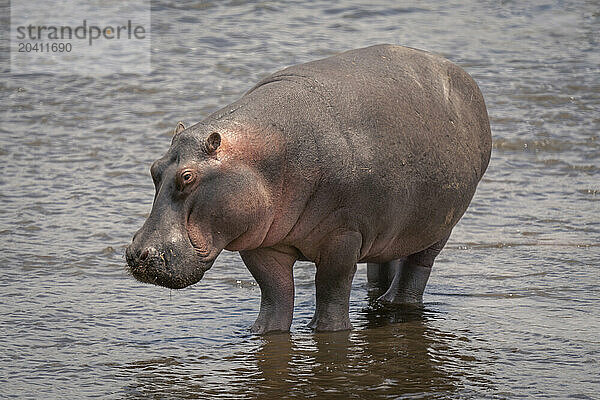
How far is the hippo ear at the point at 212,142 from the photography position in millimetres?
4957

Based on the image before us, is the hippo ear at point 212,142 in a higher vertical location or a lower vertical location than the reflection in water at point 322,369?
higher

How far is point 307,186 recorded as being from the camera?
209 inches

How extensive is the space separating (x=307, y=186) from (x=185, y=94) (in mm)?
6787

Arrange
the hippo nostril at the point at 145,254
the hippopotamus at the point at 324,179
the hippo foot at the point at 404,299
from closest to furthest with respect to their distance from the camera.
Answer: the hippo nostril at the point at 145,254 < the hippopotamus at the point at 324,179 < the hippo foot at the point at 404,299

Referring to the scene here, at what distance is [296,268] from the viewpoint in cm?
726

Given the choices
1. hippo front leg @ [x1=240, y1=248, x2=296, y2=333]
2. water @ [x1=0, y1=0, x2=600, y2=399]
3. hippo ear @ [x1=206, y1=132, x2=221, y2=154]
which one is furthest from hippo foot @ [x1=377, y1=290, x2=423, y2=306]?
hippo ear @ [x1=206, y1=132, x2=221, y2=154]

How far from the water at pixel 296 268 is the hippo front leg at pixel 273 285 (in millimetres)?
103

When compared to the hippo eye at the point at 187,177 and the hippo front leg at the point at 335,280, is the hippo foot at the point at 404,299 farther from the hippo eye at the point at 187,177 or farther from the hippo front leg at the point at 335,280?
the hippo eye at the point at 187,177

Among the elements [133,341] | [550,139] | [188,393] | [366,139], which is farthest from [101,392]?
[550,139]

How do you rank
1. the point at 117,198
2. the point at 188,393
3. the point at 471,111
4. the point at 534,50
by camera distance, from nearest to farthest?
1. the point at 188,393
2. the point at 471,111
3. the point at 117,198
4. the point at 534,50

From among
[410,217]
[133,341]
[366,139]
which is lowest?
[133,341]

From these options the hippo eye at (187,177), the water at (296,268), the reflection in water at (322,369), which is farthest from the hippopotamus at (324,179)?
the water at (296,268)

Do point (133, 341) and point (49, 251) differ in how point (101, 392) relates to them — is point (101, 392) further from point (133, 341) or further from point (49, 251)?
point (49, 251)

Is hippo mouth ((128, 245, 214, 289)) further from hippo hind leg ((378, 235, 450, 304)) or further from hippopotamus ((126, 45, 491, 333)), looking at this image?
hippo hind leg ((378, 235, 450, 304))
